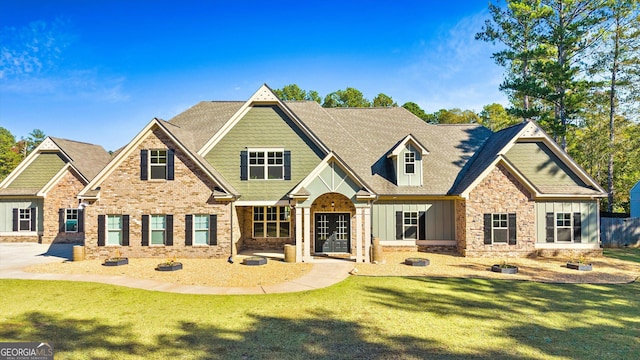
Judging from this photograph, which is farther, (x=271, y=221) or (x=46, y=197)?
(x=46, y=197)

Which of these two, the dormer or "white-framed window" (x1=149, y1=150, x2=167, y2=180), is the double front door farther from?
"white-framed window" (x1=149, y1=150, x2=167, y2=180)

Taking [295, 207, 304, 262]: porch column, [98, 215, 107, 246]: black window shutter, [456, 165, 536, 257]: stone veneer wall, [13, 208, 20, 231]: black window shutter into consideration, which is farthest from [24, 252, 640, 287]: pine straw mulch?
[13, 208, 20, 231]: black window shutter

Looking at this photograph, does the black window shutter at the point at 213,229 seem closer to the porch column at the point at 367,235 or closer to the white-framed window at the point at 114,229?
the white-framed window at the point at 114,229

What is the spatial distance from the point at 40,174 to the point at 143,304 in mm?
22224

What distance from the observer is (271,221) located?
20.3 metres

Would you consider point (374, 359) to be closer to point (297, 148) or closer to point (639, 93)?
point (297, 148)

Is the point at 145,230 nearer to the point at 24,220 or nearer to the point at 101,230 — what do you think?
the point at 101,230

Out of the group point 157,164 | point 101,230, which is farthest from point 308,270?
point 101,230

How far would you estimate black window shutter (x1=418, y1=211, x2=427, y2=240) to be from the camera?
19.5 meters

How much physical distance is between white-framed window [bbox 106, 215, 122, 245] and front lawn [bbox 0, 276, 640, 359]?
482 cm

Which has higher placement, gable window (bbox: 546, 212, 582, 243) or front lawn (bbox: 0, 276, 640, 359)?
gable window (bbox: 546, 212, 582, 243)

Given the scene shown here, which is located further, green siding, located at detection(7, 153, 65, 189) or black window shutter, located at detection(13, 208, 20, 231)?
green siding, located at detection(7, 153, 65, 189)

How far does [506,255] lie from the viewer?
59.3 ft

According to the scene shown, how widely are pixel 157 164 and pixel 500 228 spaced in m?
19.3
